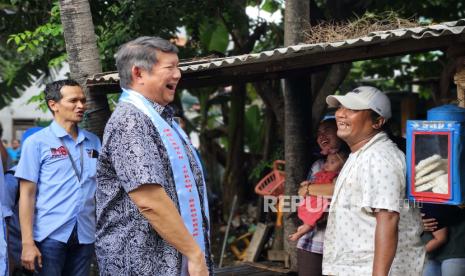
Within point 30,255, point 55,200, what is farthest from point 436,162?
point 30,255

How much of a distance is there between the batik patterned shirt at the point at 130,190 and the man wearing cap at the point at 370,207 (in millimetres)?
978

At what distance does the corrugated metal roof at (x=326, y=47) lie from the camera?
3.27m

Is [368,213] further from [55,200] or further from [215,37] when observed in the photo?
[215,37]

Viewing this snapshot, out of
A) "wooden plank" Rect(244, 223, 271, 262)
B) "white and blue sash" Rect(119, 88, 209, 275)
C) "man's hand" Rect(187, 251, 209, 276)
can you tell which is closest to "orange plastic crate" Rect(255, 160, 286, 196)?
"wooden plank" Rect(244, 223, 271, 262)

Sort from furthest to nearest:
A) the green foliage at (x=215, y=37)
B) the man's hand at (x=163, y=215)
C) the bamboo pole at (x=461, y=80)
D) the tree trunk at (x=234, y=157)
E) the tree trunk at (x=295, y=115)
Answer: the tree trunk at (x=234, y=157)
the green foliage at (x=215, y=37)
the tree trunk at (x=295, y=115)
the bamboo pole at (x=461, y=80)
the man's hand at (x=163, y=215)

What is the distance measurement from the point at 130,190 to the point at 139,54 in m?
0.58

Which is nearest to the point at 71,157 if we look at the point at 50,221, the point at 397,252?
the point at 50,221

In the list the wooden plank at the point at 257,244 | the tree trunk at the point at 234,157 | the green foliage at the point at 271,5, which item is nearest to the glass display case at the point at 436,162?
the wooden plank at the point at 257,244

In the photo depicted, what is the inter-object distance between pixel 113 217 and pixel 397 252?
1535 millimetres

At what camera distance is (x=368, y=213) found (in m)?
3.35

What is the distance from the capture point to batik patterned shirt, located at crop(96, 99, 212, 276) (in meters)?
2.63

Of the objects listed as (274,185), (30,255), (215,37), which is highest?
(215,37)

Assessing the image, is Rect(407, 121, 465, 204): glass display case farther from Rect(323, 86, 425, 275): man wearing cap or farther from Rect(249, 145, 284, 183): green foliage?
Rect(249, 145, 284, 183): green foliage

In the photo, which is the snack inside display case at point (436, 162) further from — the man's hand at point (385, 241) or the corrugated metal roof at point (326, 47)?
the corrugated metal roof at point (326, 47)
